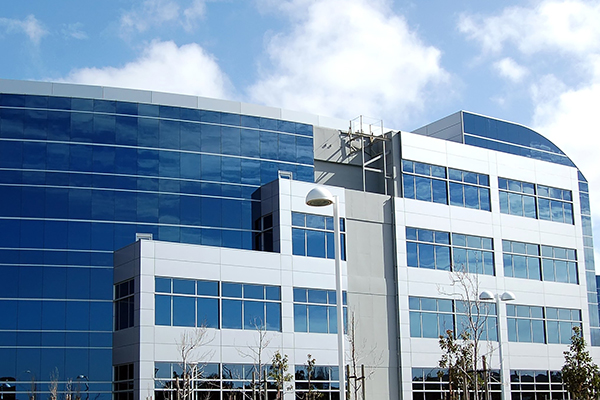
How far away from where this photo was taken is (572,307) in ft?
186

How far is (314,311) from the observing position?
44.2 metres

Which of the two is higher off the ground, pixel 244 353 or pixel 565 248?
pixel 565 248

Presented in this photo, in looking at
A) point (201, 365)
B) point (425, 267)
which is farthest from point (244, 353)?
point (425, 267)

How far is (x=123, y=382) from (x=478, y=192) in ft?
84.6

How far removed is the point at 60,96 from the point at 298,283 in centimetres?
1684

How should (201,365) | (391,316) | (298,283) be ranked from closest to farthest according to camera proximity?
1. (201,365)
2. (298,283)
3. (391,316)

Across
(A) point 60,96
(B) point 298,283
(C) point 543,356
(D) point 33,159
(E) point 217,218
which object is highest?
(A) point 60,96

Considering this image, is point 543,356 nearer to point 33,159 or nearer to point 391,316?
point 391,316

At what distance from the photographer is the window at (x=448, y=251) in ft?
162

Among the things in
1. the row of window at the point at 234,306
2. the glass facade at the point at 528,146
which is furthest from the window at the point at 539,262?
the row of window at the point at 234,306

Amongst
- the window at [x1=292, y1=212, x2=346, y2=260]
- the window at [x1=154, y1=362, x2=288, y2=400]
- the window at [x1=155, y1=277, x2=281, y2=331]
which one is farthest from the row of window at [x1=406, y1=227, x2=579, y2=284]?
the window at [x1=154, y1=362, x2=288, y2=400]

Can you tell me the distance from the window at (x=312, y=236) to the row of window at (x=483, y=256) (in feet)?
18.8

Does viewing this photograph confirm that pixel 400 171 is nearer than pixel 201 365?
No

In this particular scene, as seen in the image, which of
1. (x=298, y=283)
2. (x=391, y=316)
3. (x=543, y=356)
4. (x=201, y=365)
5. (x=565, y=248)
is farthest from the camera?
(x=565, y=248)
